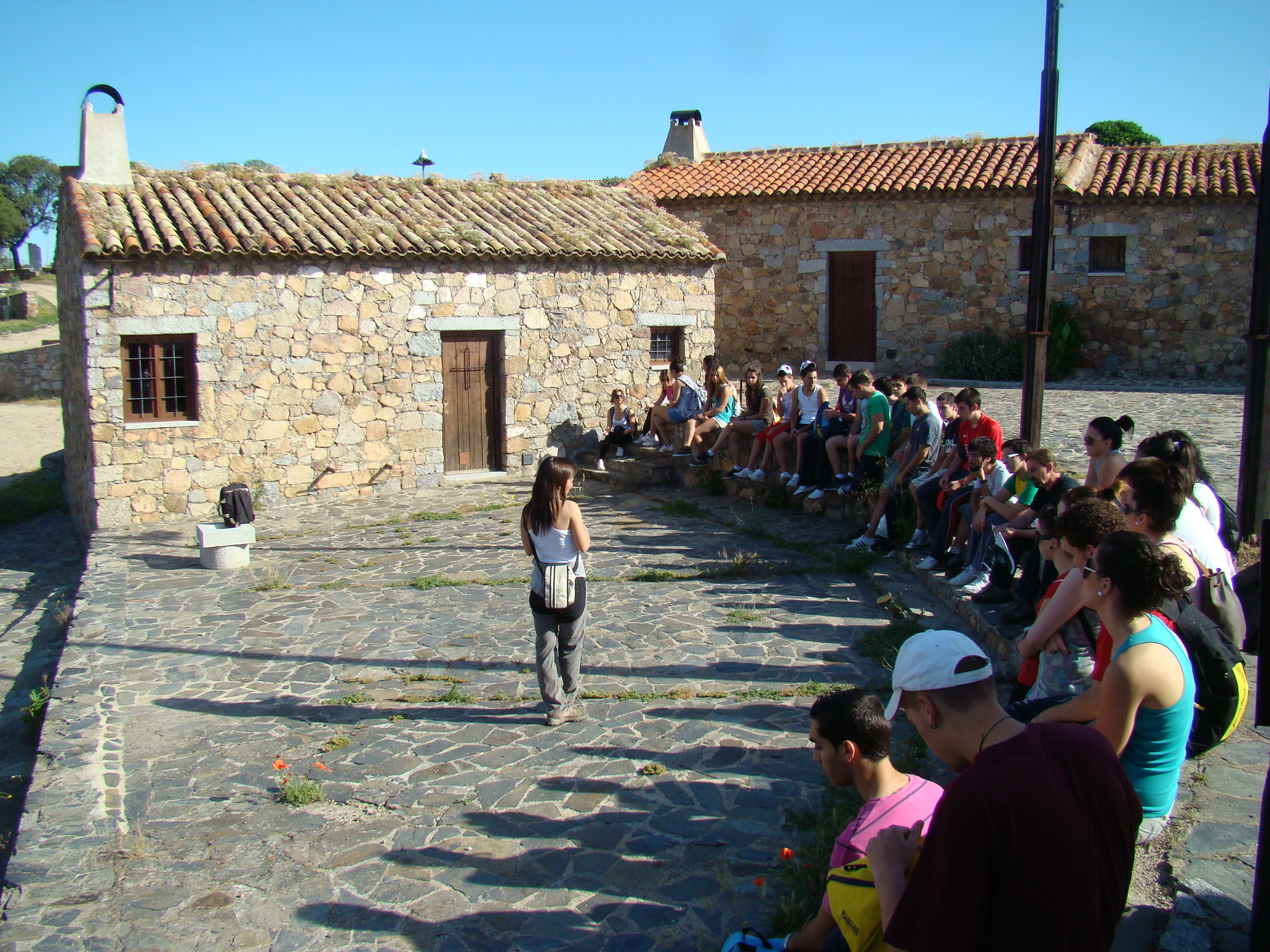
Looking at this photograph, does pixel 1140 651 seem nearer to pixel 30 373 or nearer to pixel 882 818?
pixel 882 818

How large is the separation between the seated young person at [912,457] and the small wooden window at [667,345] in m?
6.93

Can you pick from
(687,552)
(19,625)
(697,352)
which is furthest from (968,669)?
(697,352)

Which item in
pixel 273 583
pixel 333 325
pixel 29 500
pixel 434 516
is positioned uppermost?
pixel 333 325

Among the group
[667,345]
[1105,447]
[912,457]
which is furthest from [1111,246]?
[1105,447]

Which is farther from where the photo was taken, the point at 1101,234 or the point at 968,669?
the point at 1101,234

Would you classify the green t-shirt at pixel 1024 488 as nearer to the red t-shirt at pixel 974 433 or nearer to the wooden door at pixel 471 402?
the red t-shirt at pixel 974 433

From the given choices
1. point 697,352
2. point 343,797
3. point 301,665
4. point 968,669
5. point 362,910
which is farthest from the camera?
point 697,352

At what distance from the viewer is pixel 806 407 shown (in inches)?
426

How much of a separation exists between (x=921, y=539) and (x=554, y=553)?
4.11 metres

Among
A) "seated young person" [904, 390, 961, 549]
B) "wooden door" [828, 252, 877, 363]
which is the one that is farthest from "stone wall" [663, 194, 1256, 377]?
"seated young person" [904, 390, 961, 549]

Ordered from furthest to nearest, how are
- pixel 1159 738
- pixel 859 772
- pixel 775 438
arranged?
pixel 775 438 → pixel 1159 738 → pixel 859 772

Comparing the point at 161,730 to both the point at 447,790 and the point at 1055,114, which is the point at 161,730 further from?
the point at 1055,114

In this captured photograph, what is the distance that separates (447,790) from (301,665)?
228 cm

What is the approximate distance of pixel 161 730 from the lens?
5.63 meters
